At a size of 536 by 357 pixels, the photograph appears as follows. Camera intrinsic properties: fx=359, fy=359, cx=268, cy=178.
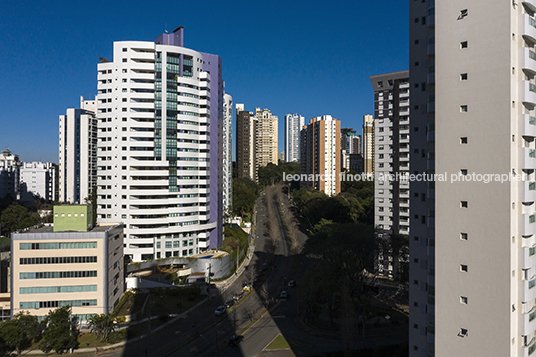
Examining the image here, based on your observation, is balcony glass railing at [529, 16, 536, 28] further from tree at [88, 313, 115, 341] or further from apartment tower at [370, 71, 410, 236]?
tree at [88, 313, 115, 341]

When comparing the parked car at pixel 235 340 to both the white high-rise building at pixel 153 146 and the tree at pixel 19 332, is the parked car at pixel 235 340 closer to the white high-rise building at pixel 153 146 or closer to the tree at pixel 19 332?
the tree at pixel 19 332

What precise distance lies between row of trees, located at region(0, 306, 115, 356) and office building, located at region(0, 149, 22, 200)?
3331 inches

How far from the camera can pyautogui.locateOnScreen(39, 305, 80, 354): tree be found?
28.5 meters

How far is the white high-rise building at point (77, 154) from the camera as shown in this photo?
289ft

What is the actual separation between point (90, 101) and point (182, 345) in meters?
91.7

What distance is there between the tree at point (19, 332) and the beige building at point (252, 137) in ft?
345

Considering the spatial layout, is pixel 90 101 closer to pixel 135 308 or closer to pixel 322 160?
pixel 322 160

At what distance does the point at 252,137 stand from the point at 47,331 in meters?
113

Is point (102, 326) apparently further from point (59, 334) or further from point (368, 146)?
point (368, 146)

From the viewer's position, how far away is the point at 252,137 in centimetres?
13800

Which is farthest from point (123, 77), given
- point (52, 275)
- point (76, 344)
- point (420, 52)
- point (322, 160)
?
point (322, 160)

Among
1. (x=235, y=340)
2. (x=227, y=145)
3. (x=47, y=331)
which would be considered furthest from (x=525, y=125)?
(x=227, y=145)

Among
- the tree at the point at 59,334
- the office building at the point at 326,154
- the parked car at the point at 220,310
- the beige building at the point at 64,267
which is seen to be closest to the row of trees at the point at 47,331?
the tree at the point at 59,334

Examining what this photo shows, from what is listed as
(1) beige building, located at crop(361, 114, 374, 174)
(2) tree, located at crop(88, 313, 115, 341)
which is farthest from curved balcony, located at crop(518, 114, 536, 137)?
(1) beige building, located at crop(361, 114, 374, 174)
